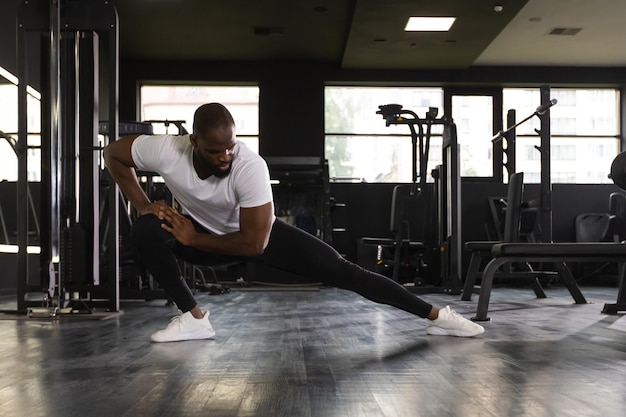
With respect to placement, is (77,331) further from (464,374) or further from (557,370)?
(557,370)

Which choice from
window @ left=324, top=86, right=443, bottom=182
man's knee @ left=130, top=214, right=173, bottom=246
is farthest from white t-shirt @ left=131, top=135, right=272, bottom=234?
window @ left=324, top=86, right=443, bottom=182

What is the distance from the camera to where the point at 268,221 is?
1.94 m

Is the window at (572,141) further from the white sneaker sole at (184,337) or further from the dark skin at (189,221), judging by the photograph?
the dark skin at (189,221)

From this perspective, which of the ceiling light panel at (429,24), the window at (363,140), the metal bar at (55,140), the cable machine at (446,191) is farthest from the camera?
the window at (363,140)

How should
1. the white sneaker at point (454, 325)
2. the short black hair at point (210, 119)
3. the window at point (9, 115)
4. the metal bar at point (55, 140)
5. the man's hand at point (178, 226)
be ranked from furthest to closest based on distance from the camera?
the window at point (9, 115) → the metal bar at point (55, 140) → the white sneaker at point (454, 325) → the man's hand at point (178, 226) → the short black hair at point (210, 119)

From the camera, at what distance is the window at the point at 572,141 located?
7.74 m

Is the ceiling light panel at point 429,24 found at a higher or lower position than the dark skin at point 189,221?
higher

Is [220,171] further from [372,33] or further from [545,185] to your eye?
→ [372,33]

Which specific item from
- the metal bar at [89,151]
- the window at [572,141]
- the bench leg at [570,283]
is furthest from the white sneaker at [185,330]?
the window at [572,141]

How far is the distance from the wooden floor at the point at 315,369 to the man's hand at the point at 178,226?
0.36 meters

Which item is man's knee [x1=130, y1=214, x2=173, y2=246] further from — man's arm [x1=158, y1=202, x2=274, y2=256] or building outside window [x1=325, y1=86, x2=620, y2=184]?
building outside window [x1=325, y1=86, x2=620, y2=184]

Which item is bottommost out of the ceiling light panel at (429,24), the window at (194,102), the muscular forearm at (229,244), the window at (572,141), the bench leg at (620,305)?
the bench leg at (620,305)

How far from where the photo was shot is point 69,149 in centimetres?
344

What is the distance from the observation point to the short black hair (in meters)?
1.81
